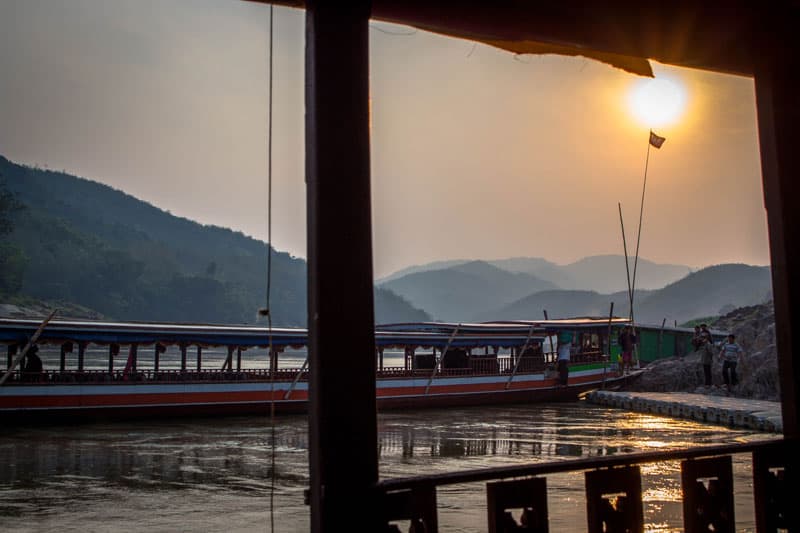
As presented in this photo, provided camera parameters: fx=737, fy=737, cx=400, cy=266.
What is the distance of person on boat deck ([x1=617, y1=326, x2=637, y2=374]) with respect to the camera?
21.6m

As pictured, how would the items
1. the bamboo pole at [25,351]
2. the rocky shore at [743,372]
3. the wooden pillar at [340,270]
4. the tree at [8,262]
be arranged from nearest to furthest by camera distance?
the wooden pillar at [340,270] → the bamboo pole at [25,351] → the rocky shore at [743,372] → the tree at [8,262]

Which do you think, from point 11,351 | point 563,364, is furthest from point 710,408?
point 11,351

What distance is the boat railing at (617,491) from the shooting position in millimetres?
2471

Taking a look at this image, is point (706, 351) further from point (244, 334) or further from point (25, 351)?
point (25, 351)

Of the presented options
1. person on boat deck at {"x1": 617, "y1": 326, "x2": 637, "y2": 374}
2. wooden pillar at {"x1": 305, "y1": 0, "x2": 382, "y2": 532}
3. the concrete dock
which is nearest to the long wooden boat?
person on boat deck at {"x1": 617, "y1": 326, "x2": 637, "y2": 374}

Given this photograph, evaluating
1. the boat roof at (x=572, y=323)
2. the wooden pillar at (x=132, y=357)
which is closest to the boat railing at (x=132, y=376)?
the wooden pillar at (x=132, y=357)

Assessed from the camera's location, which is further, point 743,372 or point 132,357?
point 743,372

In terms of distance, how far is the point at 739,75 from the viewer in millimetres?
3566

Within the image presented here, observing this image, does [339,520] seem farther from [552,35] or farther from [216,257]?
[216,257]

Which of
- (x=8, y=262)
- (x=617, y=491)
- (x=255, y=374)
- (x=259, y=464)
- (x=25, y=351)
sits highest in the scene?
(x=8, y=262)

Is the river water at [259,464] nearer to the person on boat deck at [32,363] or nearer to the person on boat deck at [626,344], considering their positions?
the person on boat deck at [32,363]

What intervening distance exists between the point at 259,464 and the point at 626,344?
14020mm

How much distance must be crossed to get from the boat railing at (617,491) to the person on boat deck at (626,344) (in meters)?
19.0

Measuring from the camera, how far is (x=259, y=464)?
10.7 meters
